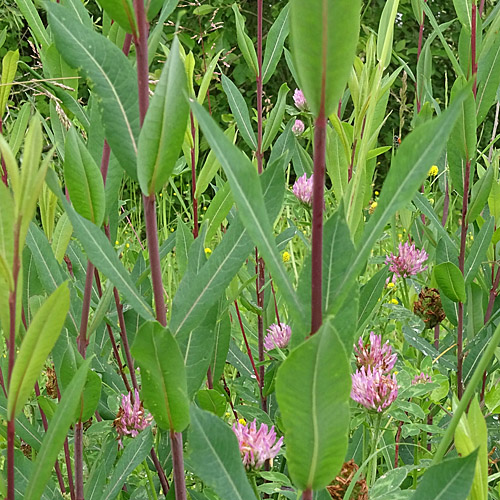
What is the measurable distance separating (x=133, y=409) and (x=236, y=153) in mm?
585

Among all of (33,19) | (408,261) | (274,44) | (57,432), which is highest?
(33,19)

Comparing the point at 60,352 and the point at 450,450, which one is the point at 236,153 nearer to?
the point at 60,352

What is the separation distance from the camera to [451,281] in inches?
41.2

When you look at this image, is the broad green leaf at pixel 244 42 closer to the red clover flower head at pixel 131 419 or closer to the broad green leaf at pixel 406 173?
the red clover flower head at pixel 131 419

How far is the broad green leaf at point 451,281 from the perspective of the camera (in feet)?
3.39

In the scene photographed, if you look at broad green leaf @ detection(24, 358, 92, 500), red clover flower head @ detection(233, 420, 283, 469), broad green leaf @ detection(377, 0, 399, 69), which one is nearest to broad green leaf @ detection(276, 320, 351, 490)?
broad green leaf @ detection(24, 358, 92, 500)

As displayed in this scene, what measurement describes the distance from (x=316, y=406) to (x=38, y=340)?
0.20 metres

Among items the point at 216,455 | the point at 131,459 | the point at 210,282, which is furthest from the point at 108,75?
the point at 131,459

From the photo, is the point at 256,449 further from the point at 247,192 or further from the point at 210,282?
the point at 247,192

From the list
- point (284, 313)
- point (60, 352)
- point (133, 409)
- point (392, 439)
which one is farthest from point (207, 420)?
point (284, 313)

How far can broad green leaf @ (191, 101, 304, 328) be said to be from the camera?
17.1 inches

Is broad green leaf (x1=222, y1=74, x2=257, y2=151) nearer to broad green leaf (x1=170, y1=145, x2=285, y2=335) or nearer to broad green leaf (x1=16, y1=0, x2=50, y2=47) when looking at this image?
broad green leaf (x1=16, y1=0, x2=50, y2=47)

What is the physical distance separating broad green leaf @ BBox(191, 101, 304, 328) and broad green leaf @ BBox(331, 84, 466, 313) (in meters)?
0.05

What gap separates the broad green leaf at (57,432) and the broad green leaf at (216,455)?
0.09 metres
